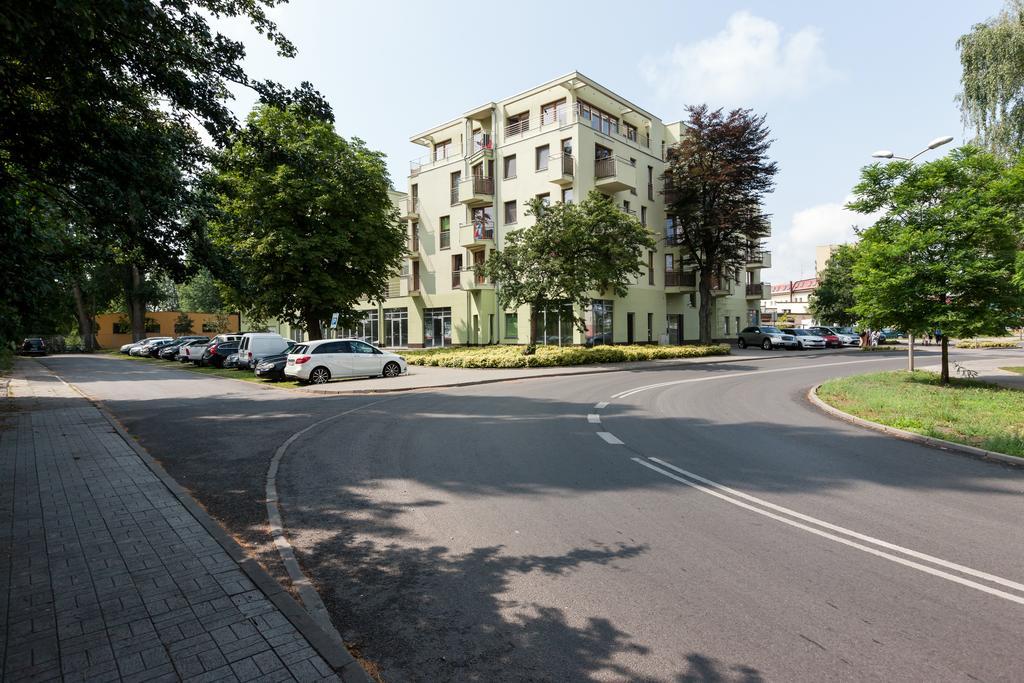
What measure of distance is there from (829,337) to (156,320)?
77.1 metres

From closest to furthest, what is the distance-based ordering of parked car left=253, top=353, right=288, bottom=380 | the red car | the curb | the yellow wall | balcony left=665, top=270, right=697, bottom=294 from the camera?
the curb
parked car left=253, top=353, right=288, bottom=380
balcony left=665, top=270, right=697, bottom=294
the red car
the yellow wall

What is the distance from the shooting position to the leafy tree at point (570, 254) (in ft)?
80.4

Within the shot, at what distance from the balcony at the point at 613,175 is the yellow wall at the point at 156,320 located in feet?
156

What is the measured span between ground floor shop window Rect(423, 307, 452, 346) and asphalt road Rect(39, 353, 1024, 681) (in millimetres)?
29525

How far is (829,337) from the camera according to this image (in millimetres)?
42438

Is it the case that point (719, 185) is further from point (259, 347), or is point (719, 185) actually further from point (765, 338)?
point (259, 347)

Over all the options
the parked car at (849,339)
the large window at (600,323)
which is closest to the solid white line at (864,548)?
the large window at (600,323)

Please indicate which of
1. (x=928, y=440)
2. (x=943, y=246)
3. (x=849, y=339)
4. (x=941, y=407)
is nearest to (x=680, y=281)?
(x=849, y=339)

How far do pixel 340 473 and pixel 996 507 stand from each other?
7.41 m

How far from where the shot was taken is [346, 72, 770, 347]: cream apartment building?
109 ft

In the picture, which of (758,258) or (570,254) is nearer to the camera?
(570,254)

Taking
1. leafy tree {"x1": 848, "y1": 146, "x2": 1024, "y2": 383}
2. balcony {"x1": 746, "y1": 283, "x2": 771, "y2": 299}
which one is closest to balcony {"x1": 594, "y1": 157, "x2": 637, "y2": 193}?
leafy tree {"x1": 848, "y1": 146, "x2": 1024, "y2": 383}

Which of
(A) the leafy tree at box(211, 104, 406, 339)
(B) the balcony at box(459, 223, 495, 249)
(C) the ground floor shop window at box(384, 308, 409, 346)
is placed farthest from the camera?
(C) the ground floor shop window at box(384, 308, 409, 346)

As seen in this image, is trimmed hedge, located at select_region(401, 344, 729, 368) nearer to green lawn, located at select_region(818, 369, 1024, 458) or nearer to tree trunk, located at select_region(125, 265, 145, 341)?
green lawn, located at select_region(818, 369, 1024, 458)
